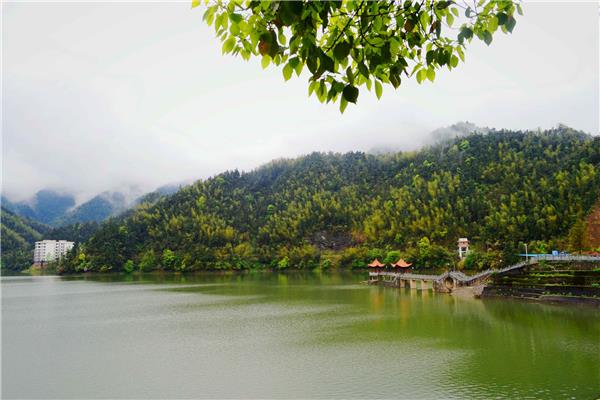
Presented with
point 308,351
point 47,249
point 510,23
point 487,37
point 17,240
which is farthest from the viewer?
point 17,240

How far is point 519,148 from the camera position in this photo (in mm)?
83375

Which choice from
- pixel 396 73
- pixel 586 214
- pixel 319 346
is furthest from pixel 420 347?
pixel 586 214

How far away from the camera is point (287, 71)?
2637 mm

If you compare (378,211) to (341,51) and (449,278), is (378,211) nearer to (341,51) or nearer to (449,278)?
(449,278)

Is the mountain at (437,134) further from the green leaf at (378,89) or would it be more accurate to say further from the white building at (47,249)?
the green leaf at (378,89)

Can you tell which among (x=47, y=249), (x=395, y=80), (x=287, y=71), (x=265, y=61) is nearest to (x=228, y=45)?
(x=265, y=61)

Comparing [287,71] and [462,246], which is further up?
[287,71]

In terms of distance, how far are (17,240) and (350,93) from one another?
142 metres

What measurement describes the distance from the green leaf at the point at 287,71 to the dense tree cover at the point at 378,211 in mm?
44274

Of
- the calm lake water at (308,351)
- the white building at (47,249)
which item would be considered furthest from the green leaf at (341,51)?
the white building at (47,249)

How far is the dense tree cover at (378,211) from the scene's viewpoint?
56.0 m

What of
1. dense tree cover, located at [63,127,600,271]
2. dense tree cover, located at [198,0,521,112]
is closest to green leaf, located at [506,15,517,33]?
dense tree cover, located at [198,0,521,112]

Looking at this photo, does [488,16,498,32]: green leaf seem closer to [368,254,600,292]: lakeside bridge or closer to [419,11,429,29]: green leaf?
[419,11,429,29]: green leaf

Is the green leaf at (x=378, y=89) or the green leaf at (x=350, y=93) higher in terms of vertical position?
the green leaf at (x=378, y=89)
